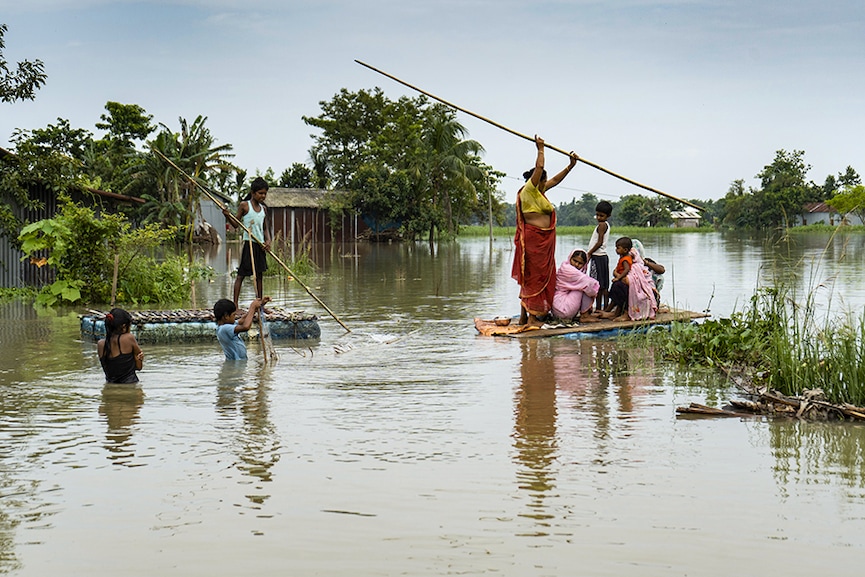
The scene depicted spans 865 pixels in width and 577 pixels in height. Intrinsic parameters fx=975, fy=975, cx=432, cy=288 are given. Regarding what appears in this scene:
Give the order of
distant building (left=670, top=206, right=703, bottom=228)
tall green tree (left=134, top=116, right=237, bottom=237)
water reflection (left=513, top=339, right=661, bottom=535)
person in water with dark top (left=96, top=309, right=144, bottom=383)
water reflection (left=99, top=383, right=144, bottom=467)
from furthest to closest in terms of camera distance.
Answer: distant building (left=670, top=206, right=703, bottom=228), tall green tree (left=134, top=116, right=237, bottom=237), person in water with dark top (left=96, top=309, right=144, bottom=383), water reflection (left=99, top=383, right=144, bottom=467), water reflection (left=513, top=339, right=661, bottom=535)

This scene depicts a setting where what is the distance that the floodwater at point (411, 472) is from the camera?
4188mm

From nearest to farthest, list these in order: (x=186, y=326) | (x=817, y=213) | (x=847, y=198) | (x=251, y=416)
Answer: (x=251, y=416)
(x=186, y=326)
(x=847, y=198)
(x=817, y=213)

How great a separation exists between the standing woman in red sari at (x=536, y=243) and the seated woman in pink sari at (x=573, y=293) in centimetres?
11

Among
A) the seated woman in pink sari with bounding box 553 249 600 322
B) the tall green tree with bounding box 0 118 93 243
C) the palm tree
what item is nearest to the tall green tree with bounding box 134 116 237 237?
the palm tree

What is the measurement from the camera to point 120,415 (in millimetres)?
6973

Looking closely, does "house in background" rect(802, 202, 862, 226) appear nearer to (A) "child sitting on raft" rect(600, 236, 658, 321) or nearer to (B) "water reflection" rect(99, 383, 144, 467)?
(A) "child sitting on raft" rect(600, 236, 658, 321)

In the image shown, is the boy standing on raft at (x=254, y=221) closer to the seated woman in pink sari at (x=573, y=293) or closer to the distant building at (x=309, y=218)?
the seated woman in pink sari at (x=573, y=293)

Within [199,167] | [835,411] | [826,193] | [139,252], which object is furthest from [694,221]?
[835,411]

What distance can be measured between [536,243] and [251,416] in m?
4.92

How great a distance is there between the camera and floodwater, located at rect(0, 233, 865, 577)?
165 inches

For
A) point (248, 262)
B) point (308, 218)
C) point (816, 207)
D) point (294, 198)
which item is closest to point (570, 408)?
point (248, 262)

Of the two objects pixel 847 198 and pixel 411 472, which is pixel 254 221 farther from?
pixel 847 198

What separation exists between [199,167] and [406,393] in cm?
3433

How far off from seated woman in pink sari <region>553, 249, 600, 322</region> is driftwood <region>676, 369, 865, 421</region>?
4.27 m
